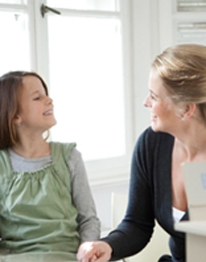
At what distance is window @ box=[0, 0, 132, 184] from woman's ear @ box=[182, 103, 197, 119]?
47.4 inches

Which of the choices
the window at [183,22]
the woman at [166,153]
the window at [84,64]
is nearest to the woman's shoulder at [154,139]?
the woman at [166,153]

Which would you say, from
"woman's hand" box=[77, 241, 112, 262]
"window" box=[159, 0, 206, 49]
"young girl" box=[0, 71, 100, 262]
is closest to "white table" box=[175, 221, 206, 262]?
"woman's hand" box=[77, 241, 112, 262]

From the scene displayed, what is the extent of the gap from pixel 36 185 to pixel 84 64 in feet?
3.71

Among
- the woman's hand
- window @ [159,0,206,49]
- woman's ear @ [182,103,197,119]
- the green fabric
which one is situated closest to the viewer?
the woman's hand

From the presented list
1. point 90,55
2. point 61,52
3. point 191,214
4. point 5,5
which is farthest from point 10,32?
point 191,214

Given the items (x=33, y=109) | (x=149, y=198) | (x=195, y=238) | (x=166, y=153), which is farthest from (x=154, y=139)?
(x=195, y=238)

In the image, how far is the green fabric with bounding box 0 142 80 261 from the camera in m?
1.59

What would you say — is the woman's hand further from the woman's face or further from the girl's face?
the girl's face

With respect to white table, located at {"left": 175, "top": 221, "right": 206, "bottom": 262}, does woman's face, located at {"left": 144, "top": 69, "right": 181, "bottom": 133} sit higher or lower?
higher

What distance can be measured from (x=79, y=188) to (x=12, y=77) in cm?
42

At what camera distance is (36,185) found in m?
1.64

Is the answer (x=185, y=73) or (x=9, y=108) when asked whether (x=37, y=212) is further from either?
(x=185, y=73)

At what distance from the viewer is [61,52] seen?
8.38 ft

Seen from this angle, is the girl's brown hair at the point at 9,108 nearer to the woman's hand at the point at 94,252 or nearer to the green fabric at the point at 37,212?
the green fabric at the point at 37,212
